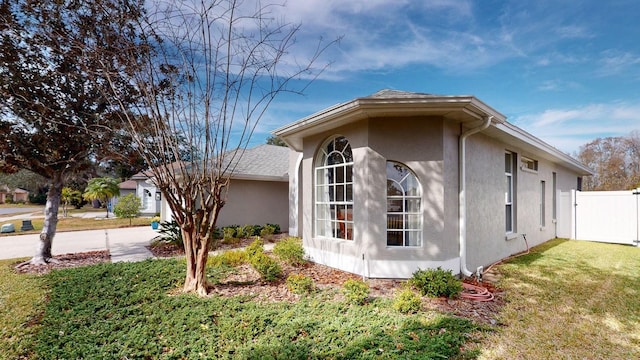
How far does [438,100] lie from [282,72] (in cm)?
341

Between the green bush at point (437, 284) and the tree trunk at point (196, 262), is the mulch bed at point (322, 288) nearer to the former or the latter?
the green bush at point (437, 284)

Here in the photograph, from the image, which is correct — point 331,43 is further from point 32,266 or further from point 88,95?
point 32,266

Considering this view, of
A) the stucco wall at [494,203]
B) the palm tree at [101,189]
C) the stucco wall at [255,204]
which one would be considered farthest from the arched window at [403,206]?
the palm tree at [101,189]

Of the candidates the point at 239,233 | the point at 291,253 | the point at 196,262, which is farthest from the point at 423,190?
the point at 239,233

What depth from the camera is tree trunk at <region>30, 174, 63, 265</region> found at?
8539 millimetres

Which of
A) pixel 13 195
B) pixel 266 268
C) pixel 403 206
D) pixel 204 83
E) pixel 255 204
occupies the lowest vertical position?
pixel 266 268

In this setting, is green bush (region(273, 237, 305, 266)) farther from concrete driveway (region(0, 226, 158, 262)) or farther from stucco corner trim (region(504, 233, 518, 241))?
stucco corner trim (region(504, 233, 518, 241))

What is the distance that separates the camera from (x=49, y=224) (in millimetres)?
8625

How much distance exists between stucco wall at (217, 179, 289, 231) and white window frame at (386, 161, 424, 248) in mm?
8897

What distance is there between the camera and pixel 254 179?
13.8m

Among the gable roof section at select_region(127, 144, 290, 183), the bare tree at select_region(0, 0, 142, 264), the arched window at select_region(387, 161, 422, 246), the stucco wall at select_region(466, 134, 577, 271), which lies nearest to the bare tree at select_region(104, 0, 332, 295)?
the bare tree at select_region(0, 0, 142, 264)

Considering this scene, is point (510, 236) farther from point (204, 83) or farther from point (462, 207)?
point (204, 83)

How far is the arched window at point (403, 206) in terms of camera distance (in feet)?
20.8

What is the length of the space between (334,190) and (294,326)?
3979mm
